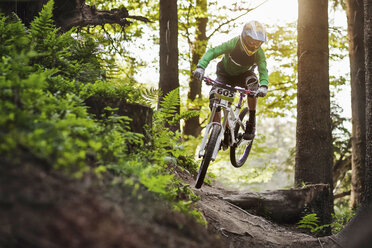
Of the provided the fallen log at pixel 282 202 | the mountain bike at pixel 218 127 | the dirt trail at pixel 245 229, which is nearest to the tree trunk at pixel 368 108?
the dirt trail at pixel 245 229

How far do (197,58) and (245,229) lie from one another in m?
11.8

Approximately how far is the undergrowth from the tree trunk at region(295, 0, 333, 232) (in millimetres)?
4127

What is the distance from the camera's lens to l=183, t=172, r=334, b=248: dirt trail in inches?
206

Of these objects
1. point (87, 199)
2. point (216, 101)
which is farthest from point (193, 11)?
point (87, 199)

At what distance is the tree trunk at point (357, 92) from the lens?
12.0 metres

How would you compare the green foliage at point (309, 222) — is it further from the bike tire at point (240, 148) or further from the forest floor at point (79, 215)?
the forest floor at point (79, 215)

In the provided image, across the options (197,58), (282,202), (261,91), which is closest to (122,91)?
(261,91)

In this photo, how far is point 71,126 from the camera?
3189mm

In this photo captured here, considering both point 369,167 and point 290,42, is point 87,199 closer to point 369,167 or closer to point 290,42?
point 369,167

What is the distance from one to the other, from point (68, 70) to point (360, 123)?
10304 mm

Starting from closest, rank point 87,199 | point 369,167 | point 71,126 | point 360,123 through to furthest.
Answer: point 87,199, point 71,126, point 369,167, point 360,123

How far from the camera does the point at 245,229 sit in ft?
18.8

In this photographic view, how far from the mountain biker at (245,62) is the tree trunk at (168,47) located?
2.70 metres

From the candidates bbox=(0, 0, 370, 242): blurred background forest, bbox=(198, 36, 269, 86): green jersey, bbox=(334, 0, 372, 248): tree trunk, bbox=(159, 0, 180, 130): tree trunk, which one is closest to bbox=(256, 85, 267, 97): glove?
bbox=(198, 36, 269, 86): green jersey
